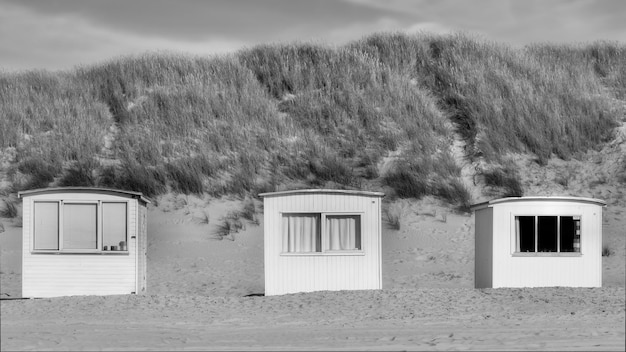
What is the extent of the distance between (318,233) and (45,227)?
532 cm

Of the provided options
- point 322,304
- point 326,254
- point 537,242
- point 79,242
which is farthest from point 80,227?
point 537,242

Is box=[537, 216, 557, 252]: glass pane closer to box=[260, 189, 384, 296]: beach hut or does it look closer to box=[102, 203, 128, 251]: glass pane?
box=[260, 189, 384, 296]: beach hut

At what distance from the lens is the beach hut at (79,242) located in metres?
21.2

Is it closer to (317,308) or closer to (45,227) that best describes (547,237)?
(317,308)

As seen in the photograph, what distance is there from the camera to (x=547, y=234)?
21.7 metres

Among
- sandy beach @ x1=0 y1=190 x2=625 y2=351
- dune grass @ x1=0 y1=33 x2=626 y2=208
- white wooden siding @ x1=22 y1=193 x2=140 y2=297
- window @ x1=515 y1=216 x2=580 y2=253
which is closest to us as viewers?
sandy beach @ x1=0 y1=190 x2=625 y2=351

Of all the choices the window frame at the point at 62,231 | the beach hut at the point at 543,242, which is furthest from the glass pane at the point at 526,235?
the window frame at the point at 62,231

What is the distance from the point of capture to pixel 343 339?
15.5m

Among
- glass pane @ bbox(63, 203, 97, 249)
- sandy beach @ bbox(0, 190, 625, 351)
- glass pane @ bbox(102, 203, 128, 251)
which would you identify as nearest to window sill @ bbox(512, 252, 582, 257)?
sandy beach @ bbox(0, 190, 625, 351)

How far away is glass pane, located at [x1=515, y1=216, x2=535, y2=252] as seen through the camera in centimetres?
2175

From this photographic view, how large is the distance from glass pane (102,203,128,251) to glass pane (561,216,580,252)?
340 inches

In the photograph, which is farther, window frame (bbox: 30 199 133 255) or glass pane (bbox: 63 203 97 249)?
glass pane (bbox: 63 203 97 249)

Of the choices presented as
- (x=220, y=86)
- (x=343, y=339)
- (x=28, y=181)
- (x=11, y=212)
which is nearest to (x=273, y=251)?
(x=343, y=339)

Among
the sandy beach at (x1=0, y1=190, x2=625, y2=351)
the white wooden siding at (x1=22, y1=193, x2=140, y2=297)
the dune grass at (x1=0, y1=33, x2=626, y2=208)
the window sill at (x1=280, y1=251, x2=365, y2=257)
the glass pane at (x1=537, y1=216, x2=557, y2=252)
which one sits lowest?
the sandy beach at (x1=0, y1=190, x2=625, y2=351)
